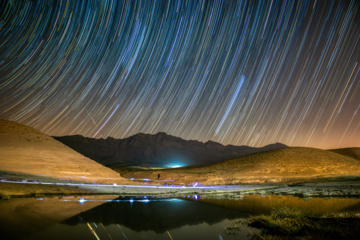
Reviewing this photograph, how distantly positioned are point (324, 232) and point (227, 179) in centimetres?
3532

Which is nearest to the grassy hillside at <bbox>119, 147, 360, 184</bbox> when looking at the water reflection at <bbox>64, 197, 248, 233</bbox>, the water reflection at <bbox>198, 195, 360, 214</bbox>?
the water reflection at <bbox>198, 195, 360, 214</bbox>

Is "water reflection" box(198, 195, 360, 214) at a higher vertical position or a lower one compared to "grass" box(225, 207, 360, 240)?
lower

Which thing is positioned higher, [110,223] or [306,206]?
[306,206]

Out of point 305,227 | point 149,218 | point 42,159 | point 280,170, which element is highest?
point 305,227

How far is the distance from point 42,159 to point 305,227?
83.8 ft

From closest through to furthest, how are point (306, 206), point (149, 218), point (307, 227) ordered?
point (307, 227), point (149, 218), point (306, 206)

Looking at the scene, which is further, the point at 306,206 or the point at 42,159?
the point at 42,159

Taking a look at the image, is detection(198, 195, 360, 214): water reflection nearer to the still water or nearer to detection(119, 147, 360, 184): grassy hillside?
the still water

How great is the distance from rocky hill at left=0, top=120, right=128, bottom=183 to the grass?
67.1 feet

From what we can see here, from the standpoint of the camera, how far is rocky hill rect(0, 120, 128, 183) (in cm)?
2383

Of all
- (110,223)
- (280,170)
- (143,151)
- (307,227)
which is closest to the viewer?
(307,227)

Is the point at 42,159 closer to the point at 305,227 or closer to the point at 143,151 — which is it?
the point at 305,227

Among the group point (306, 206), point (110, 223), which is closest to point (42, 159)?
point (110, 223)

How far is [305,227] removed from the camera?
719 centimetres
